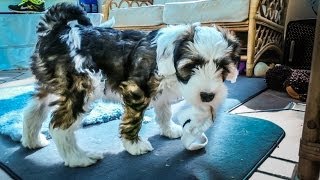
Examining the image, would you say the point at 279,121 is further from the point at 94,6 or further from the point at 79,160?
the point at 94,6

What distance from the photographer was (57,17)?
1277mm

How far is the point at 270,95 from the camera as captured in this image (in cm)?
221

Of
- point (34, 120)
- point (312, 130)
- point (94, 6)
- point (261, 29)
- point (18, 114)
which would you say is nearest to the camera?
point (312, 130)

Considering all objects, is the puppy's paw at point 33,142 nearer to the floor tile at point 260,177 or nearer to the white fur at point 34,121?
Answer: the white fur at point 34,121

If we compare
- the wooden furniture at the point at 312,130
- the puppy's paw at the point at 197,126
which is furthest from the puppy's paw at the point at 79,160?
the wooden furniture at the point at 312,130

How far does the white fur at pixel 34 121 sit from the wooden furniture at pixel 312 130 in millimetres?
931

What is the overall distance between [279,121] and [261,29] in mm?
1480

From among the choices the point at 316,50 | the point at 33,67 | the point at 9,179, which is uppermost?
the point at 316,50

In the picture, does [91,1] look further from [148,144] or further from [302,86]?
[148,144]

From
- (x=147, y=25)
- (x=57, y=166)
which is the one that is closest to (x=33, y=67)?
(x=57, y=166)

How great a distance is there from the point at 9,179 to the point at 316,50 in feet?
3.41

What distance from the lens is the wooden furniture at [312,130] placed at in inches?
32.3

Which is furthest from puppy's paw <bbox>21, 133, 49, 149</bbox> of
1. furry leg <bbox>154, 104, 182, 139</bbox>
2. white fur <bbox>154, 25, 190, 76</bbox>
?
white fur <bbox>154, 25, 190, 76</bbox>

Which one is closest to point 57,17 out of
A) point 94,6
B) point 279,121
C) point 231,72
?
point 231,72
